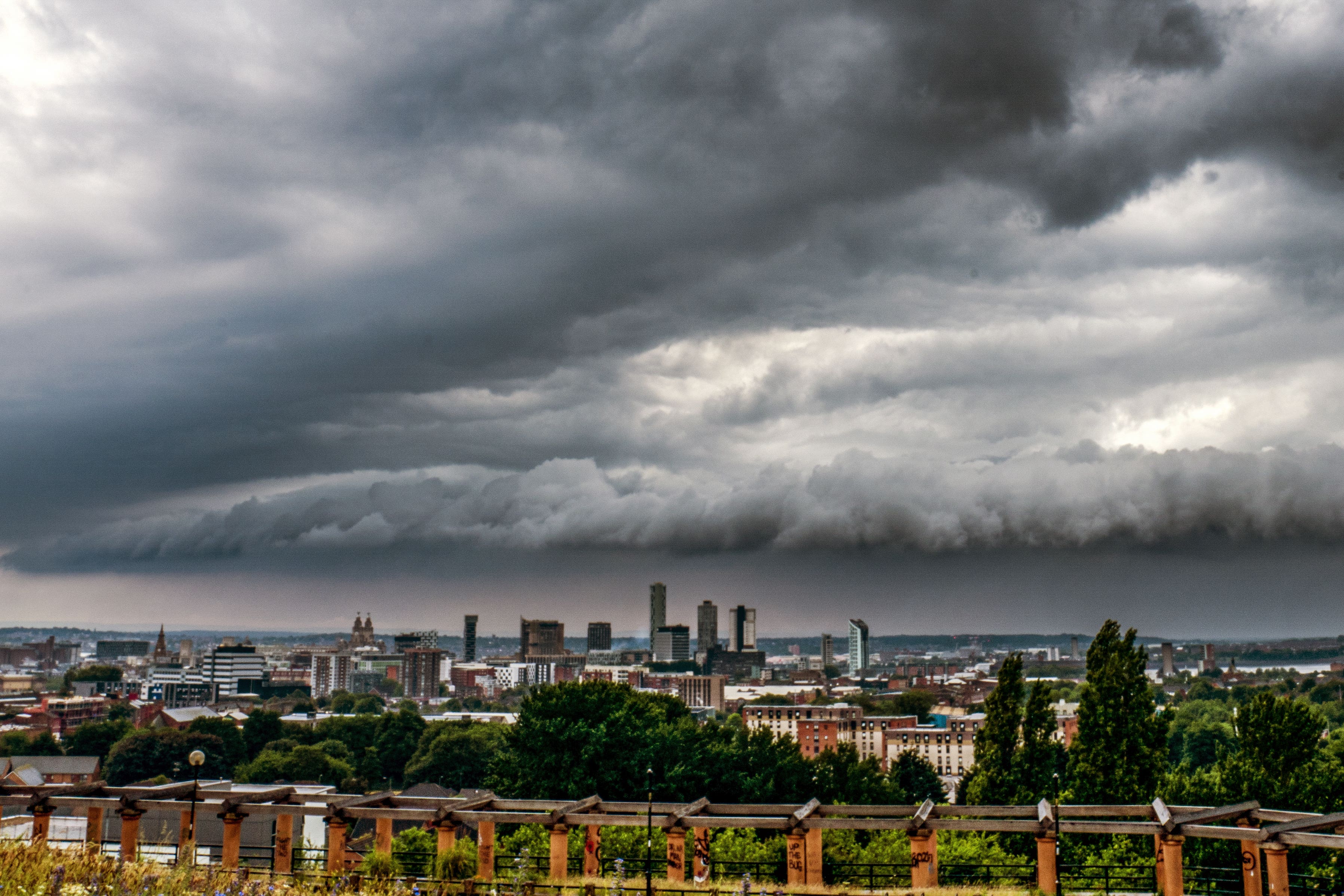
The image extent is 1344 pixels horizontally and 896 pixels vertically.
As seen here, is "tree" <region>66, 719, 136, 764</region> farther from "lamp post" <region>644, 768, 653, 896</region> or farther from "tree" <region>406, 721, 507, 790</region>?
"lamp post" <region>644, 768, 653, 896</region>

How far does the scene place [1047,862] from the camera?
20.9 meters

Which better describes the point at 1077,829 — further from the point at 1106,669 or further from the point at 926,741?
Result: the point at 926,741

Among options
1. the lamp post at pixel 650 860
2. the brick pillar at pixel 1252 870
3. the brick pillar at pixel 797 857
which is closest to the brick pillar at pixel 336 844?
the lamp post at pixel 650 860

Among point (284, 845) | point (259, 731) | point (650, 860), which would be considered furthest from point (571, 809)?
point (259, 731)

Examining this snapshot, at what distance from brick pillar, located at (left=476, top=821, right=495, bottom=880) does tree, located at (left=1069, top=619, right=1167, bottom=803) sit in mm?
24998

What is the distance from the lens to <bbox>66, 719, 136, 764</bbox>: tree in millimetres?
120062

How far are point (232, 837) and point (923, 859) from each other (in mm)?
15518

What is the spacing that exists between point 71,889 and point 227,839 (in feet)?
37.6

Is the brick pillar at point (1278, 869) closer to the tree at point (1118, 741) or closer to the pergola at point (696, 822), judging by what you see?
the pergola at point (696, 822)

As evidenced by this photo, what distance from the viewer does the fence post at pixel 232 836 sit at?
22875 mm

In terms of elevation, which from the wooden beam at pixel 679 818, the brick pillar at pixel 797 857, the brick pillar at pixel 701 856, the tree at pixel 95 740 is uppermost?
the wooden beam at pixel 679 818

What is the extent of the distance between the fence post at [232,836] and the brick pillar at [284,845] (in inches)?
32.2

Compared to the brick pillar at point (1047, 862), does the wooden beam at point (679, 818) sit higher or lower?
higher

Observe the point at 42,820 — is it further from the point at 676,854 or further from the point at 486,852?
the point at 676,854
